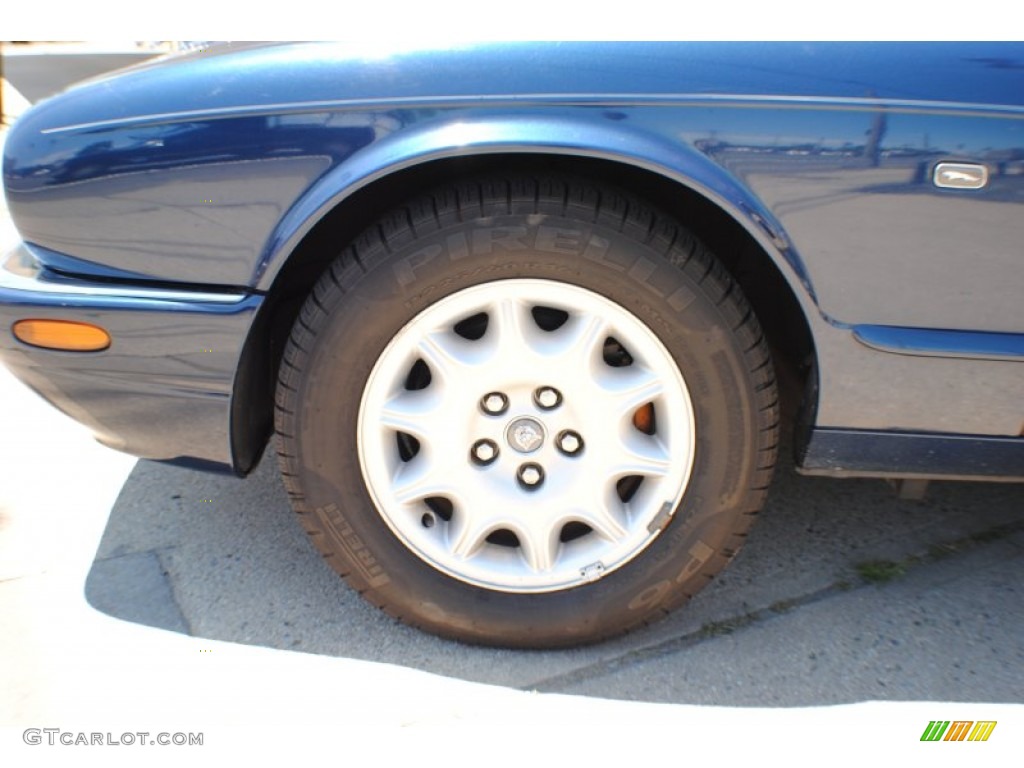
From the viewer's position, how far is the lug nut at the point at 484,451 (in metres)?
1.91

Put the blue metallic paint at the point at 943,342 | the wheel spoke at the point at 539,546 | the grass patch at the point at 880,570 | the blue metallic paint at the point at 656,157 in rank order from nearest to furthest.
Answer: the blue metallic paint at the point at 656,157 < the blue metallic paint at the point at 943,342 < the wheel spoke at the point at 539,546 < the grass patch at the point at 880,570

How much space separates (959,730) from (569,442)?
0.97 m

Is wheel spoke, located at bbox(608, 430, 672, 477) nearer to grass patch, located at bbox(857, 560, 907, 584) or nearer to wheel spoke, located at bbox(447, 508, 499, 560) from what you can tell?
wheel spoke, located at bbox(447, 508, 499, 560)

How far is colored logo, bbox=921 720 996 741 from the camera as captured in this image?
182cm

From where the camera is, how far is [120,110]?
1739mm

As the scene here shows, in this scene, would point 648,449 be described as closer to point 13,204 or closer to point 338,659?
point 338,659

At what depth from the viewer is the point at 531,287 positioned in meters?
1.78

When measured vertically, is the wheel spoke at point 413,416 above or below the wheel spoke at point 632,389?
below

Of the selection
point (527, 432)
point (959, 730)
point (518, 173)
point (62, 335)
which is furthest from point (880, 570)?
point (62, 335)

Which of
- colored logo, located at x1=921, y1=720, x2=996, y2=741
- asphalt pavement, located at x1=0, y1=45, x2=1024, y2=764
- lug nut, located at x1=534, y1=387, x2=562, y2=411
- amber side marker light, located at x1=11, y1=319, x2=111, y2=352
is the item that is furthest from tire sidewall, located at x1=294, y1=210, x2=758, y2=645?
colored logo, located at x1=921, y1=720, x2=996, y2=741

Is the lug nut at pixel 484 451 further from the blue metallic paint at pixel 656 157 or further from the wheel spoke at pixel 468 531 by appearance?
the blue metallic paint at pixel 656 157

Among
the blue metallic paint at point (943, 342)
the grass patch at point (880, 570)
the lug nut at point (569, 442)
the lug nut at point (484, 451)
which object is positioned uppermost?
the blue metallic paint at point (943, 342)

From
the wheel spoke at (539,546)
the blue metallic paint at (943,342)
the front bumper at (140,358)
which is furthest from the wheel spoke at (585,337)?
the front bumper at (140,358)

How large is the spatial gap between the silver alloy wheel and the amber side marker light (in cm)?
55
